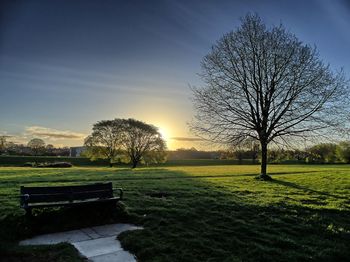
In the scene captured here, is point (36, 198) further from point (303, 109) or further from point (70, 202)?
point (303, 109)

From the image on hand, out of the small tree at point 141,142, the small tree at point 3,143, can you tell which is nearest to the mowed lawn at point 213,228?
the small tree at point 141,142

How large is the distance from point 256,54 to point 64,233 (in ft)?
61.2

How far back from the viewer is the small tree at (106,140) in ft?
197

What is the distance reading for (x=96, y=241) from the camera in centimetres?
737

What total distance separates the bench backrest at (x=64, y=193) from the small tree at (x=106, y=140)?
50925mm

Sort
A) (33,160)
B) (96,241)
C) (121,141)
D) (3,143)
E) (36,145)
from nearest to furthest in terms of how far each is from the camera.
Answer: (96,241), (121,141), (33,160), (3,143), (36,145)

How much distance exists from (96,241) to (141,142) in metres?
53.3

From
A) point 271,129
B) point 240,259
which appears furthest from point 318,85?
point 240,259

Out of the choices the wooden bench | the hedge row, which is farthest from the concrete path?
the hedge row

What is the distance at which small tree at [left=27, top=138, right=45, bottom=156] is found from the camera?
338ft

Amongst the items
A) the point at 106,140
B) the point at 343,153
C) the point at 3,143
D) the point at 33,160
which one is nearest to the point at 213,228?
the point at 106,140

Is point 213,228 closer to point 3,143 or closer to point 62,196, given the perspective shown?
point 62,196

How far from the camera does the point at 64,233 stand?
310 inches

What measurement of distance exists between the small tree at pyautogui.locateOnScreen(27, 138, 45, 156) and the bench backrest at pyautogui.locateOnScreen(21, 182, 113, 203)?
101158 mm
